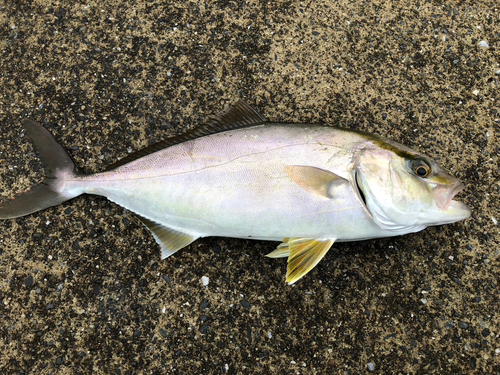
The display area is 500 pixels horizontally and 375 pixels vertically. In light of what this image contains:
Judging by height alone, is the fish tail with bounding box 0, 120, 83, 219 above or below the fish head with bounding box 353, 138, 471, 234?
below

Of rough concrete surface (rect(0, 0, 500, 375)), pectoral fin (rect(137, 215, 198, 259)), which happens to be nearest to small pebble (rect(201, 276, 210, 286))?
rough concrete surface (rect(0, 0, 500, 375))

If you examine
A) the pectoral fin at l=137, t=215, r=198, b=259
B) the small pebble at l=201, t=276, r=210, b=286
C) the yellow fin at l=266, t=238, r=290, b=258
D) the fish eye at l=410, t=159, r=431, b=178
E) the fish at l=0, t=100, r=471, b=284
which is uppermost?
the fish eye at l=410, t=159, r=431, b=178

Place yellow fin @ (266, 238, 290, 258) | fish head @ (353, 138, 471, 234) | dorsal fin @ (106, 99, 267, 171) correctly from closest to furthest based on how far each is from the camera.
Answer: fish head @ (353, 138, 471, 234), yellow fin @ (266, 238, 290, 258), dorsal fin @ (106, 99, 267, 171)

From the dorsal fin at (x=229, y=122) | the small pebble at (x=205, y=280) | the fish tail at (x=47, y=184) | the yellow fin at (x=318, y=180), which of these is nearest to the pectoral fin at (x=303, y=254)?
the yellow fin at (x=318, y=180)

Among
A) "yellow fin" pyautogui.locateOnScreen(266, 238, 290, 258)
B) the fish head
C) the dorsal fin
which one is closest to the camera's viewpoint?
the fish head

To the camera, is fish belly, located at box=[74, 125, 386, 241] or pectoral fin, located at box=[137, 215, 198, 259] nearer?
fish belly, located at box=[74, 125, 386, 241]

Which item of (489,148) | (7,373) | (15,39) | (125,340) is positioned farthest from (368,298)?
(15,39)

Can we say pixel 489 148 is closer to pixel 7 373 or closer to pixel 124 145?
pixel 124 145

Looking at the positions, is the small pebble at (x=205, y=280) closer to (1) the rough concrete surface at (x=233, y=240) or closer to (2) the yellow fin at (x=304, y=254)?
(1) the rough concrete surface at (x=233, y=240)

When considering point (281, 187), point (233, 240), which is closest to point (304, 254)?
point (281, 187)

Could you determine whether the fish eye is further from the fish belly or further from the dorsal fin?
the dorsal fin
